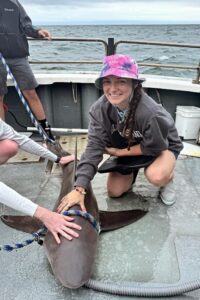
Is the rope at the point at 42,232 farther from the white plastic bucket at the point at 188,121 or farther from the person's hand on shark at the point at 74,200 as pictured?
the white plastic bucket at the point at 188,121

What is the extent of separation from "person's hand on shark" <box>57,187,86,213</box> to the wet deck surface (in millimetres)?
399

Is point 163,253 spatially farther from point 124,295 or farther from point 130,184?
point 130,184

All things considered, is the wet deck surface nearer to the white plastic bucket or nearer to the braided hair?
the braided hair

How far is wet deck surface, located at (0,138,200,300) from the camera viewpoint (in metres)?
2.29

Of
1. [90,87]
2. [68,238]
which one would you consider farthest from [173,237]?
[90,87]

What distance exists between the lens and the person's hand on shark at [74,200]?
2.46 m

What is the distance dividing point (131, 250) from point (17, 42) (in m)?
2.84

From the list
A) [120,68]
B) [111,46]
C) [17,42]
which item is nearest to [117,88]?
[120,68]

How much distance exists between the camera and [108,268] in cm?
244

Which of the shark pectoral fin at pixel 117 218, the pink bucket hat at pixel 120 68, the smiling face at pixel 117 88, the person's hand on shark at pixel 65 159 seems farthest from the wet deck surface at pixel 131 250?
the pink bucket hat at pixel 120 68

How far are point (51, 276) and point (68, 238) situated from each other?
0.36 metres

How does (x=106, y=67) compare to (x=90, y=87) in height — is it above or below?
above

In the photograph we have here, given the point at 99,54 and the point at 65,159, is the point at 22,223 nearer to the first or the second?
the point at 65,159

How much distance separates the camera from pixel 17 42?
4.12 metres
